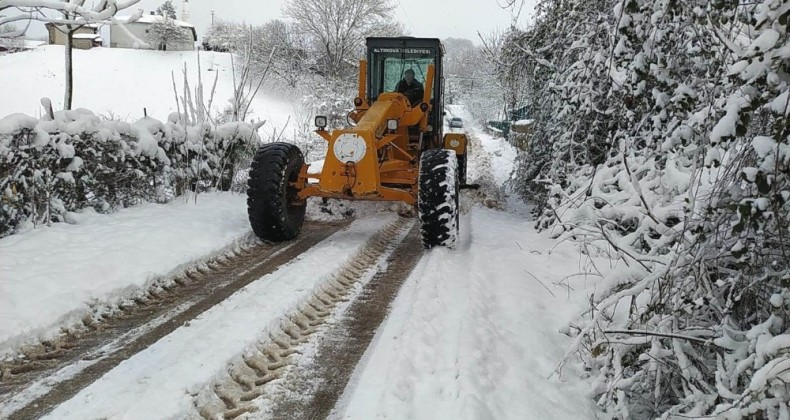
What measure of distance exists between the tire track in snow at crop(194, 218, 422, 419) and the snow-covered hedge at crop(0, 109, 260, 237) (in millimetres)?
3177

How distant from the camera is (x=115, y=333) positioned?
12.9 feet

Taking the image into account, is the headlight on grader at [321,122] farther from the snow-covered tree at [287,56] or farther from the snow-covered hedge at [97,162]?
the snow-covered tree at [287,56]

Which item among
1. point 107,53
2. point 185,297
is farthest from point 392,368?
point 107,53

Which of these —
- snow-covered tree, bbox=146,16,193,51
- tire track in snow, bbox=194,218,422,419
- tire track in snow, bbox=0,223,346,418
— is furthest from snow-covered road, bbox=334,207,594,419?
snow-covered tree, bbox=146,16,193,51

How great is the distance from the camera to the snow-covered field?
30609 millimetres

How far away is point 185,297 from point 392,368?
2.14 m

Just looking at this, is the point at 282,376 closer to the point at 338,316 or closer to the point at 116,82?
the point at 338,316

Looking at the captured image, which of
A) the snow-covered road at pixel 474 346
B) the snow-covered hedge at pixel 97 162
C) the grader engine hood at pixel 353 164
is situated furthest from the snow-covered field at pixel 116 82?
the snow-covered road at pixel 474 346

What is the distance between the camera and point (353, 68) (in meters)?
33.2

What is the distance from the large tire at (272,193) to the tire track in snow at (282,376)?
179cm

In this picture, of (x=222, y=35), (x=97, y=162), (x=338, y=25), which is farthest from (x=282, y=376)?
(x=222, y=35)

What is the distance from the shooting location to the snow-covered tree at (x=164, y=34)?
49375mm

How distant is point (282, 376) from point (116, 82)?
125 feet

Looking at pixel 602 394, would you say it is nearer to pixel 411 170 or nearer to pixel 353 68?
pixel 411 170
